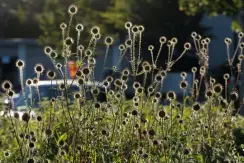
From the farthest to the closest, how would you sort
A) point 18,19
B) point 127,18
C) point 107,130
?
point 18,19, point 127,18, point 107,130

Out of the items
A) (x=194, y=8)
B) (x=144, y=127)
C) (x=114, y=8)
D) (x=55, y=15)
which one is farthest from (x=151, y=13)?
(x=144, y=127)

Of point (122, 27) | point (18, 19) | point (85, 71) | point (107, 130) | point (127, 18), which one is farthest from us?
point (18, 19)

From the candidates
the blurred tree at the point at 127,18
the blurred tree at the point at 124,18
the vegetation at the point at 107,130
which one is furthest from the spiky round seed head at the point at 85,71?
the blurred tree at the point at 127,18

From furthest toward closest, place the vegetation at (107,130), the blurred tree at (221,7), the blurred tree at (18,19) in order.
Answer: the blurred tree at (18,19), the blurred tree at (221,7), the vegetation at (107,130)

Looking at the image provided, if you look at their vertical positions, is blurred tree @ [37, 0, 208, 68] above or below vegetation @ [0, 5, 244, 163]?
above

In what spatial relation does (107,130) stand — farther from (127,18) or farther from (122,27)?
(127,18)

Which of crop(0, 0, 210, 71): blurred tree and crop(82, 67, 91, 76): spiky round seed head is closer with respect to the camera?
crop(82, 67, 91, 76): spiky round seed head

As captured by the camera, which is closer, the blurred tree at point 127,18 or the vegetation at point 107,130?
the vegetation at point 107,130

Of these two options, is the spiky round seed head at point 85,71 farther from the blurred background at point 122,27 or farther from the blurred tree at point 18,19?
the blurred tree at point 18,19

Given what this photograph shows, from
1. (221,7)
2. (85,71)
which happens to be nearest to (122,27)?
(221,7)

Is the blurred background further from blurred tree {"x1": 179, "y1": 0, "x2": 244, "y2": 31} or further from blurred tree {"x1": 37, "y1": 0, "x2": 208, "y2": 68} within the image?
blurred tree {"x1": 179, "y1": 0, "x2": 244, "y2": 31}

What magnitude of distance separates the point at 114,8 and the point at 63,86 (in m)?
28.4

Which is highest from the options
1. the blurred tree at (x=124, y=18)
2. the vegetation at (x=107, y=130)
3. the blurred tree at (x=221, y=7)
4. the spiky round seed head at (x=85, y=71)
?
the blurred tree at (x=124, y=18)

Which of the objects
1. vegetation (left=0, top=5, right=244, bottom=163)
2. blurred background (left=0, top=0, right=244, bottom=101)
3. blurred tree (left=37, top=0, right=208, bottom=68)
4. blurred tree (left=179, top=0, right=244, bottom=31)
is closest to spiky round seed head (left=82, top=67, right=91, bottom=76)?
vegetation (left=0, top=5, right=244, bottom=163)
